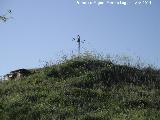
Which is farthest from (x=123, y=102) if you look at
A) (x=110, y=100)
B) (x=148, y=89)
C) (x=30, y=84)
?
(x=30, y=84)

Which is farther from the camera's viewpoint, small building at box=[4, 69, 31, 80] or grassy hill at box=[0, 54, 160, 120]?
small building at box=[4, 69, 31, 80]

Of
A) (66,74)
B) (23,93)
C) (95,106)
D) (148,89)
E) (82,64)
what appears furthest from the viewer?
(82,64)

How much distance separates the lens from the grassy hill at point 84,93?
16.3m

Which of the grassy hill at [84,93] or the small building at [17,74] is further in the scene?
the small building at [17,74]

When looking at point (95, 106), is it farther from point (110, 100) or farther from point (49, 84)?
point (49, 84)

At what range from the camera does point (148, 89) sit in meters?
20.7

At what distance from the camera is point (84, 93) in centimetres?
1909

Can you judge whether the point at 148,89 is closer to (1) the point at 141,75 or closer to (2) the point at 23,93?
(1) the point at 141,75

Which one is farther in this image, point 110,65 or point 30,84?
point 110,65

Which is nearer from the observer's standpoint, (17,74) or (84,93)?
(84,93)

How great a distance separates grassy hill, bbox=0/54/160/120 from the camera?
16281mm

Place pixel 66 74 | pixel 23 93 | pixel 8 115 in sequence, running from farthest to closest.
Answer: pixel 66 74
pixel 23 93
pixel 8 115

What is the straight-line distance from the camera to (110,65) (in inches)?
943

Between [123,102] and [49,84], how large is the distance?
3868 mm
